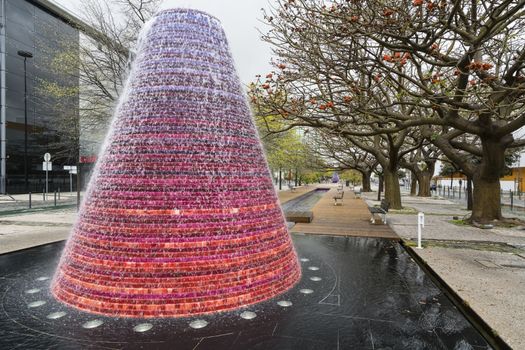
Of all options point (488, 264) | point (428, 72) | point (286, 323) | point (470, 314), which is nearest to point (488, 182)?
point (428, 72)

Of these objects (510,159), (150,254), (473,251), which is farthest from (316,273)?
(510,159)

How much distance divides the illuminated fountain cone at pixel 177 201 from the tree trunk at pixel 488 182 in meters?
11.3

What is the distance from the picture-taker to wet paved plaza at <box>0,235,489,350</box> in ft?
13.0

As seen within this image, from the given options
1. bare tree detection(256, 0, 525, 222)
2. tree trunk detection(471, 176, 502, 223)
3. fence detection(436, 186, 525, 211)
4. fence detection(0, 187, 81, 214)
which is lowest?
fence detection(436, 186, 525, 211)

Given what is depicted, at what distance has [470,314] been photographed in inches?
197

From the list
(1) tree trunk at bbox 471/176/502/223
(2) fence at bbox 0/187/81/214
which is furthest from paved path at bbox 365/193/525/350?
(2) fence at bbox 0/187/81/214

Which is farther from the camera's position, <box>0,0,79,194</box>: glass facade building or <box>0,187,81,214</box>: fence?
<box>0,0,79,194</box>: glass facade building

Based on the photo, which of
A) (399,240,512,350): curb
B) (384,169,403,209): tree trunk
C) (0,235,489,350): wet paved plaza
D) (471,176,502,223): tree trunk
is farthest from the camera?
(384,169,403,209): tree trunk

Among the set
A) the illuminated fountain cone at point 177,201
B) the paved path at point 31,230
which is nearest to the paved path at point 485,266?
the illuminated fountain cone at point 177,201

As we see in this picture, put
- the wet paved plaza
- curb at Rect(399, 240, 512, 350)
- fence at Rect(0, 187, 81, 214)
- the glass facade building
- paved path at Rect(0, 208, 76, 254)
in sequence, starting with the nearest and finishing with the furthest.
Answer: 1. the wet paved plaza
2. curb at Rect(399, 240, 512, 350)
3. paved path at Rect(0, 208, 76, 254)
4. fence at Rect(0, 187, 81, 214)
5. the glass facade building

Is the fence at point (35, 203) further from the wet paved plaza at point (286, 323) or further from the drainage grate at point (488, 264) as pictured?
the drainage grate at point (488, 264)

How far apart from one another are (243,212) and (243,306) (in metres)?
1.24

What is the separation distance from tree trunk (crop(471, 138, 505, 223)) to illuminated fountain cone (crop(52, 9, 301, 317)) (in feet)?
37.0

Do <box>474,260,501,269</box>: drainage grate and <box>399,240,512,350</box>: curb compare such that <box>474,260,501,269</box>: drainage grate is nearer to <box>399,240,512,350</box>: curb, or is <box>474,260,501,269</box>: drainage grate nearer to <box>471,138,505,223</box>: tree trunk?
<box>399,240,512,350</box>: curb
